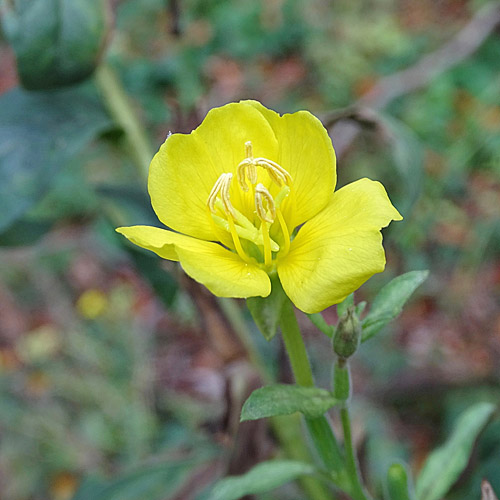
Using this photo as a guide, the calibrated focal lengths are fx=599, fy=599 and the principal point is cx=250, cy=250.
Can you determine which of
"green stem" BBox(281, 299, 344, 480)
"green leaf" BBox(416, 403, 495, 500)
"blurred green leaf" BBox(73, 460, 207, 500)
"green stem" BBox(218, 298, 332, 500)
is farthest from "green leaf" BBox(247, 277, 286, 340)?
"blurred green leaf" BBox(73, 460, 207, 500)

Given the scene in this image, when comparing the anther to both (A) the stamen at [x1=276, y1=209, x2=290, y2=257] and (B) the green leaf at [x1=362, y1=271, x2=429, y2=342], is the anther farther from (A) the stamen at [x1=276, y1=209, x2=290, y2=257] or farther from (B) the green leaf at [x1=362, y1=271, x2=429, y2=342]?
(B) the green leaf at [x1=362, y1=271, x2=429, y2=342]

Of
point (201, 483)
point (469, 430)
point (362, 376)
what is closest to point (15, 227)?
point (201, 483)

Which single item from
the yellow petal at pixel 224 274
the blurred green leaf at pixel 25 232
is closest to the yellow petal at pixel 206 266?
the yellow petal at pixel 224 274

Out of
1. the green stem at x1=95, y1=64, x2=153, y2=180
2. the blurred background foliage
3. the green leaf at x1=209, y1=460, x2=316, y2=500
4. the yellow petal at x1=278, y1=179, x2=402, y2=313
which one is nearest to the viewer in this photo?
the yellow petal at x1=278, y1=179, x2=402, y2=313

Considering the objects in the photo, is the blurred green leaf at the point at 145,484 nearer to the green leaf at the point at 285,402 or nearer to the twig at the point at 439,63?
the green leaf at the point at 285,402

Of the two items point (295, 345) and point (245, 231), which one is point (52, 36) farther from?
point (295, 345)

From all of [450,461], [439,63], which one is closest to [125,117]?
[450,461]
